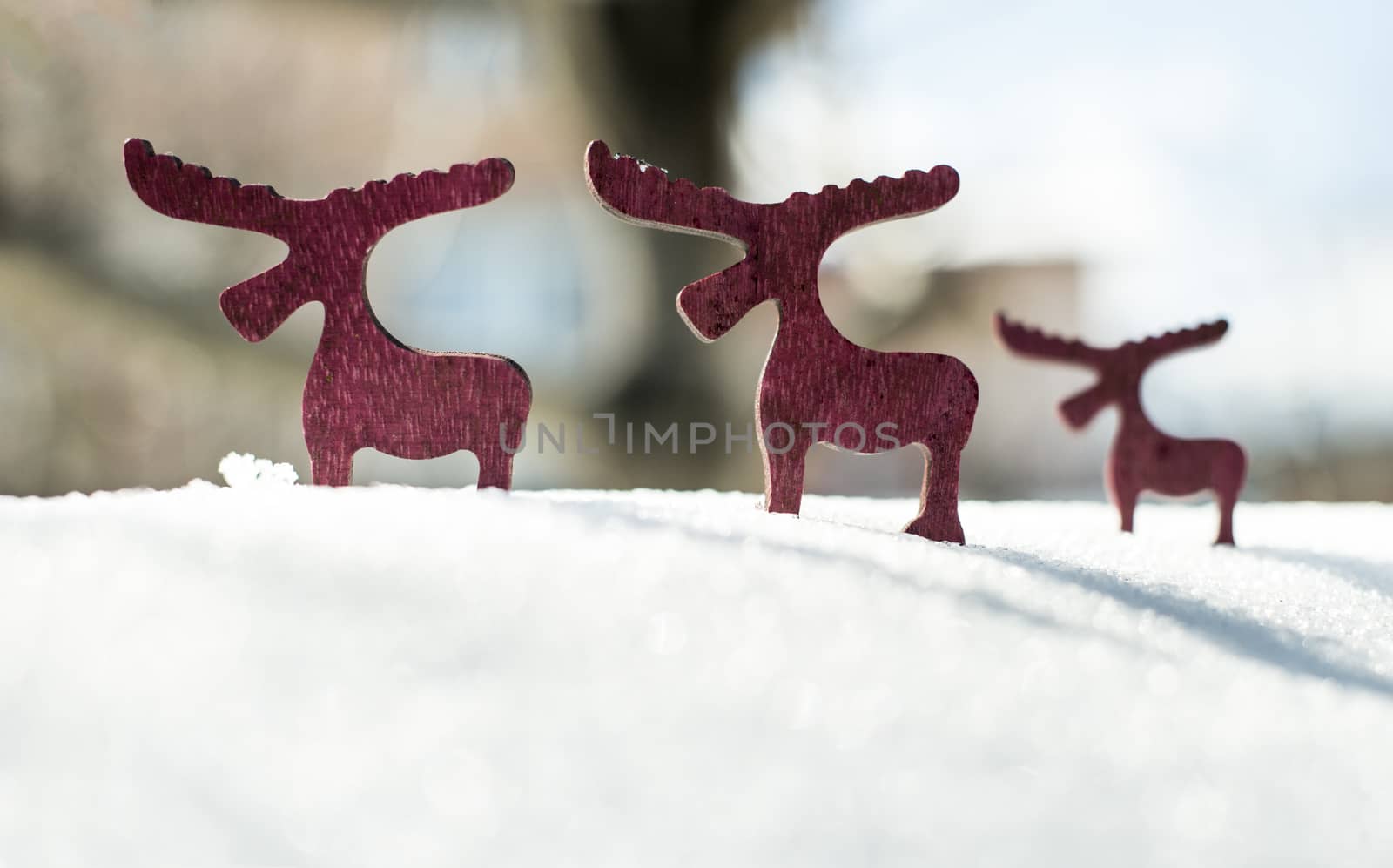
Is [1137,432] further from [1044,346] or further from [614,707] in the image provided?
[614,707]

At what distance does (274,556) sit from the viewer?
0.31m

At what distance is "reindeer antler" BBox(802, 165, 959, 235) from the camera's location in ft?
1.72

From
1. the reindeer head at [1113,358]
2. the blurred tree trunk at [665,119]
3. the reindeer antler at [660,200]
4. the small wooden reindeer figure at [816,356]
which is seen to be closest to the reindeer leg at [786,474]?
the small wooden reindeer figure at [816,356]

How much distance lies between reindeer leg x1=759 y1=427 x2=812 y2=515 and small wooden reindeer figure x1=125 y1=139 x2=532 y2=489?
13 centimetres

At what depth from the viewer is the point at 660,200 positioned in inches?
19.5

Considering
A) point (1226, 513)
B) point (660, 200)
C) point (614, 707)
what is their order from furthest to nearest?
point (1226, 513) < point (660, 200) < point (614, 707)

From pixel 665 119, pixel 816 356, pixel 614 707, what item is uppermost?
pixel 665 119

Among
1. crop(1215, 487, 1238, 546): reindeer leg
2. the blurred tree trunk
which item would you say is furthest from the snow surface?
the blurred tree trunk

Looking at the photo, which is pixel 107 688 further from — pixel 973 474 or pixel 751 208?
pixel 973 474

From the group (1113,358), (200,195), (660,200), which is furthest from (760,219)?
(1113,358)

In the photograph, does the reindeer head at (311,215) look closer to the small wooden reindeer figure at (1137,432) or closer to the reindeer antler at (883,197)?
the reindeer antler at (883,197)

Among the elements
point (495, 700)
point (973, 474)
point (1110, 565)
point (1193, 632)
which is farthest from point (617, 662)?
point (973, 474)

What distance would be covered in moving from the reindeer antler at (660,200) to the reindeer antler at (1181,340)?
1.41 feet

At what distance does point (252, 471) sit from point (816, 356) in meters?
0.32
